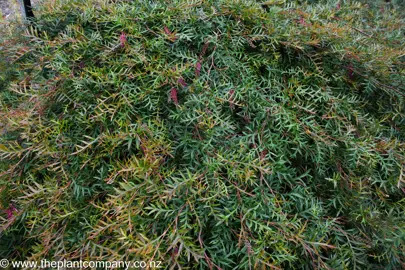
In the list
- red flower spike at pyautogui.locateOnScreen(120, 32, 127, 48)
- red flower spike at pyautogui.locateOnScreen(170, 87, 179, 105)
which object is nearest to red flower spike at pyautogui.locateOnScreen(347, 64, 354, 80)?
red flower spike at pyautogui.locateOnScreen(170, 87, 179, 105)

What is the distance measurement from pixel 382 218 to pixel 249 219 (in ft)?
2.06

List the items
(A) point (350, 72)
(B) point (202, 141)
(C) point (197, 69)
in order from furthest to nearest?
(A) point (350, 72), (C) point (197, 69), (B) point (202, 141)

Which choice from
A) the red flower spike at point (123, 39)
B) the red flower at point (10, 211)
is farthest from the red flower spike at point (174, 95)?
the red flower at point (10, 211)

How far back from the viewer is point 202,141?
1331 mm

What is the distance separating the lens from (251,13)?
5.21 ft

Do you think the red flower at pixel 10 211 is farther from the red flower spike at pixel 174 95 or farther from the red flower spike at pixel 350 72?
the red flower spike at pixel 350 72

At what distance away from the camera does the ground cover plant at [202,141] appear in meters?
1.23

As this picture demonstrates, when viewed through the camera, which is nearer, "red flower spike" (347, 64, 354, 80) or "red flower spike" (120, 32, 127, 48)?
"red flower spike" (120, 32, 127, 48)

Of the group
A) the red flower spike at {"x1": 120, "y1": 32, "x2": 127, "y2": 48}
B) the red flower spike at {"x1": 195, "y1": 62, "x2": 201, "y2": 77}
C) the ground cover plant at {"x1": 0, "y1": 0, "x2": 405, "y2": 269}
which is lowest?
the ground cover plant at {"x1": 0, "y1": 0, "x2": 405, "y2": 269}

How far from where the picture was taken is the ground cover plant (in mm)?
1233

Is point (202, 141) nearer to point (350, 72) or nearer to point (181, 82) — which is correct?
point (181, 82)

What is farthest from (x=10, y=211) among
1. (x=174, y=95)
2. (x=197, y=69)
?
(x=197, y=69)

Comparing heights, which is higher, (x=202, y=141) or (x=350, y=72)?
(x=350, y=72)

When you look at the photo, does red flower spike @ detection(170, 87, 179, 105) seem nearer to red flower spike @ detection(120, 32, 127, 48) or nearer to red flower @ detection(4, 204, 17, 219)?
red flower spike @ detection(120, 32, 127, 48)
